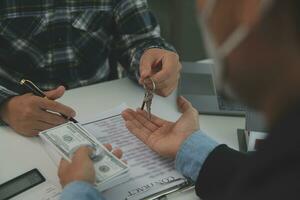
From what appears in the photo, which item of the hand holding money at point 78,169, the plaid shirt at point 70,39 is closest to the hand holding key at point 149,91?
the plaid shirt at point 70,39

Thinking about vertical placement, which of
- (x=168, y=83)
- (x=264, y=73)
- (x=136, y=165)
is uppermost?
(x=264, y=73)

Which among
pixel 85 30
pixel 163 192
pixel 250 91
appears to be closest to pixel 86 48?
pixel 85 30

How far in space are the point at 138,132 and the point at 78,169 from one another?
0.81ft

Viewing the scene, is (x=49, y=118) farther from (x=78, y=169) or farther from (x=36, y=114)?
(x=78, y=169)

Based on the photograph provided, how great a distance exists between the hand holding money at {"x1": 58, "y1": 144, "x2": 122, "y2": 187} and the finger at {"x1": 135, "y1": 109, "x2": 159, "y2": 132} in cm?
22

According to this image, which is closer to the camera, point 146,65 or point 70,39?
point 146,65

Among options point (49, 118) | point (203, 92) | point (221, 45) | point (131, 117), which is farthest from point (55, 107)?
point (221, 45)

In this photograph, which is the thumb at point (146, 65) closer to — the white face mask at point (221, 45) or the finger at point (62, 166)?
the finger at point (62, 166)

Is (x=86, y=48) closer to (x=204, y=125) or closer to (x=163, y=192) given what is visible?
(x=204, y=125)

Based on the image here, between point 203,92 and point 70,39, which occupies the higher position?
point 70,39

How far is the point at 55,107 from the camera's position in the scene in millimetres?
1059

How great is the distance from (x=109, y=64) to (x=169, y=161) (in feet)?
2.03

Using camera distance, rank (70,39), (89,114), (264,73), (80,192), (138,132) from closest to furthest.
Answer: (264,73) < (80,192) < (138,132) < (89,114) < (70,39)

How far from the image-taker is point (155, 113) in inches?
46.3
